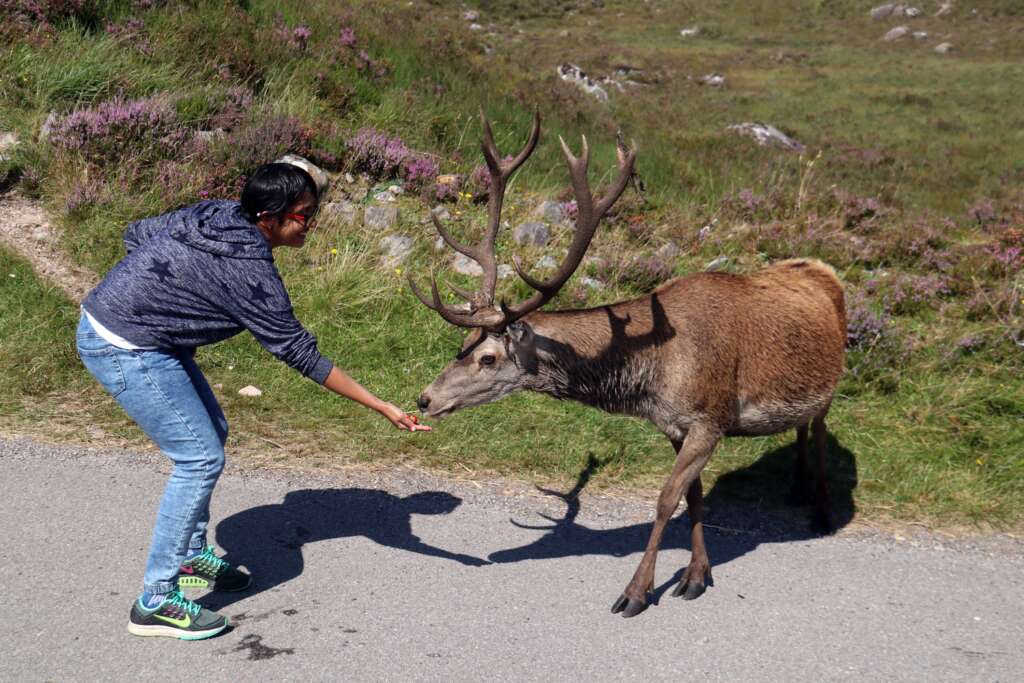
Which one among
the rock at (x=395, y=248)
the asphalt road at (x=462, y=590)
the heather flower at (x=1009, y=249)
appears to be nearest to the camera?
the asphalt road at (x=462, y=590)

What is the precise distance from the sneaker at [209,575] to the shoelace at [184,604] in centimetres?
38

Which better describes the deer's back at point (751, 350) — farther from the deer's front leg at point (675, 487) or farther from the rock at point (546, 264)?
the rock at point (546, 264)

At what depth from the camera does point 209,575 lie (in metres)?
4.66

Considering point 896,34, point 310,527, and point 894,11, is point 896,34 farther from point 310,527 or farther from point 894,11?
point 310,527

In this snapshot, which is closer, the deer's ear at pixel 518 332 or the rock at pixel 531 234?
the deer's ear at pixel 518 332

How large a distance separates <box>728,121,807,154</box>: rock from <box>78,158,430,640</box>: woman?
55.4ft

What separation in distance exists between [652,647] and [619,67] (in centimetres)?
3100

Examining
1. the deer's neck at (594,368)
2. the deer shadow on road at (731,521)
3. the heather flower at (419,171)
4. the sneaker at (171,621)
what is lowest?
the deer shadow on road at (731,521)

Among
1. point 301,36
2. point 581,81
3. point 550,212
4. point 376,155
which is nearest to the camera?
point 550,212

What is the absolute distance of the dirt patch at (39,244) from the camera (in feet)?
27.3

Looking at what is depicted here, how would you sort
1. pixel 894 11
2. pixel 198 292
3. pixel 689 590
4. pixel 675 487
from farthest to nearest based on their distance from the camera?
pixel 894 11 → pixel 675 487 → pixel 689 590 → pixel 198 292

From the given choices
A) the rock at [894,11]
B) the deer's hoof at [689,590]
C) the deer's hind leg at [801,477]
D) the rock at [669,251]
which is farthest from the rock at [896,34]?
the deer's hoof at [689,590]

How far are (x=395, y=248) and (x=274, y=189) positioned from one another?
5065 mm

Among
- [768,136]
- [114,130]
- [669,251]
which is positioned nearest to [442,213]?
[669,251]
